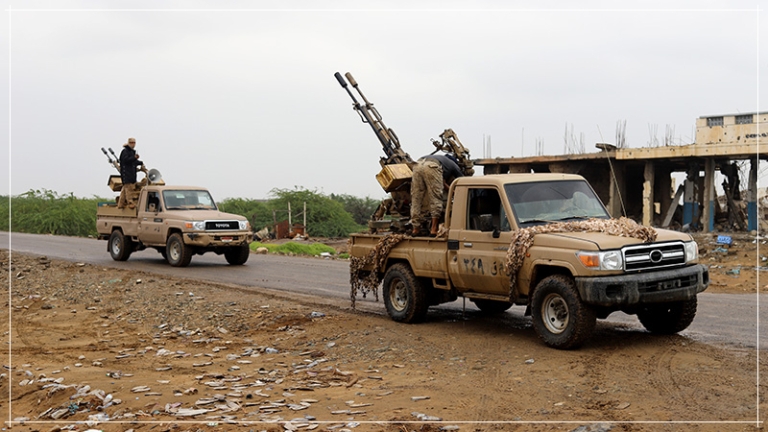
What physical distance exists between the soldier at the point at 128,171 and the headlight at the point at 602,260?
1583 cm

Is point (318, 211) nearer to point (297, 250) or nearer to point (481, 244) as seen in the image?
point (297, 250)

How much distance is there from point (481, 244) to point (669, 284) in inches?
91.5

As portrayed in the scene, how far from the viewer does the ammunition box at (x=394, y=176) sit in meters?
11.9

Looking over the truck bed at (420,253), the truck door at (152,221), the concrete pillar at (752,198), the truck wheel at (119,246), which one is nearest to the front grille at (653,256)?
the truck bed at (420,253)

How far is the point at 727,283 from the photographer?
17.7m

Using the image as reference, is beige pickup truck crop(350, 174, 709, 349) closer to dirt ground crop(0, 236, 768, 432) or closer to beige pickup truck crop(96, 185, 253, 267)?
dirt ground crop(0, 236, 768, 432)

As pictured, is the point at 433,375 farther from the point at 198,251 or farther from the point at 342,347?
the point at 198,251

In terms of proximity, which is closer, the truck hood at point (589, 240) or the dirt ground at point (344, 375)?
the dirt ground at point (344, 375)

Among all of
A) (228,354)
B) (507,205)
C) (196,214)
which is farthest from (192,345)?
(196,214)

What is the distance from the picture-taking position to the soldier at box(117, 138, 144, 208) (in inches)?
841

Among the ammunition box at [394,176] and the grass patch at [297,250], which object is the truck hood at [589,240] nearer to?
the ammunition box at [394,176]

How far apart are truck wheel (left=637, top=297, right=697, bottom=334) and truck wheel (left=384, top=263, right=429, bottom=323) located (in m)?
2.97

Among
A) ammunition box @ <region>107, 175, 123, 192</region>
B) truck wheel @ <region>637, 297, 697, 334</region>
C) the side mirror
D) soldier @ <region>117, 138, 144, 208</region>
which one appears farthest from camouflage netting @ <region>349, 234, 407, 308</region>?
ammunition box @ <region>107, 175, 123, 192</region>

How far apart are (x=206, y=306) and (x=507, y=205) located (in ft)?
19.7
